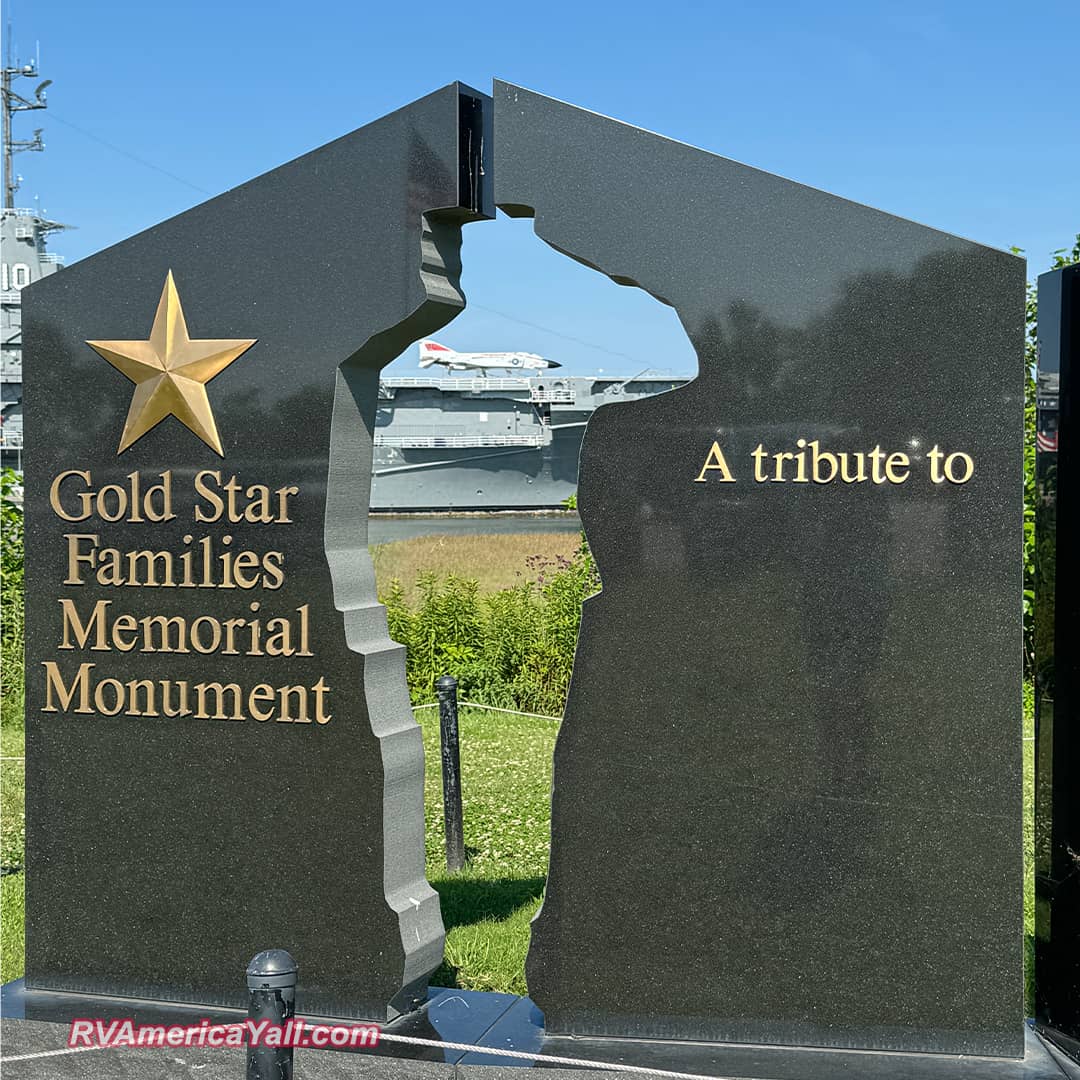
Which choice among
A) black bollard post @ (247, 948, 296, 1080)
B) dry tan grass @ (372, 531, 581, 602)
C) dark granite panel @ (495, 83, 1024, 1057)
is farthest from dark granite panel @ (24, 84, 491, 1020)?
→ dry tan grass @ (372, 531, 581, 602)

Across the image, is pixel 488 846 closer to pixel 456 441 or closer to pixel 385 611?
pixel 385 611

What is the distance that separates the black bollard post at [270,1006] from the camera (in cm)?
326

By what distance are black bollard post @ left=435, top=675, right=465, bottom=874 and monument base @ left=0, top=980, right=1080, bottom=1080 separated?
2.32 metres

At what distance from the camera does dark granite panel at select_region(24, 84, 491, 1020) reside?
191 inches

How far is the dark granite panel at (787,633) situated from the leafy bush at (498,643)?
761cm

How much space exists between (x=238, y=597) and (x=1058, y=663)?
303cm

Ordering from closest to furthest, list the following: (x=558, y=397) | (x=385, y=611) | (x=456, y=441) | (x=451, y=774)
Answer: (x=385, y=611), (x=451, y=774), (x=558, y=397), (x=456, y=441)

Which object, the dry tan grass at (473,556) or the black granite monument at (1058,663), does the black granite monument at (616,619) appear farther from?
the dry tan grass at (473,556)

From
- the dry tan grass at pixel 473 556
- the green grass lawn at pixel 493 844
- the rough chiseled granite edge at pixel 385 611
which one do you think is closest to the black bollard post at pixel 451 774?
the green grass lawn at pixel 493 844

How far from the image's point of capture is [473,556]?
82.8 ft

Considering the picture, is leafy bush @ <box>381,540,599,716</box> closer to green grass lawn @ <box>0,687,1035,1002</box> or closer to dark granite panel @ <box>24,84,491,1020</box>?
green grass lawn @ <box>0,687,1035,1002</box>

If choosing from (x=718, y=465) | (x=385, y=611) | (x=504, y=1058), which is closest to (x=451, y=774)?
(x=385, y=611)

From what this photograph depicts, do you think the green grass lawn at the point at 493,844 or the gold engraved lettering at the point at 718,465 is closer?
the gold engraved lettering at the point at 718,465

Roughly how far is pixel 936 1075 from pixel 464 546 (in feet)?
75.4
